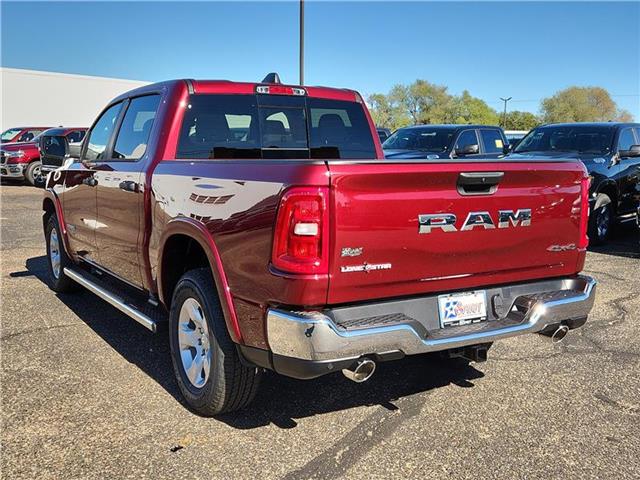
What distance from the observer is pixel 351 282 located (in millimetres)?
2775

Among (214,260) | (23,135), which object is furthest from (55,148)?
(23,135)

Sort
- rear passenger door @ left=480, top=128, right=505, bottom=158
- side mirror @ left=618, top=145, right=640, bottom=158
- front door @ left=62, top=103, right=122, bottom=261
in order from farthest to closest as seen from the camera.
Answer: rear passenger door @ left=480, top=128, right=505, bottom=158, side mirror @ left=618, top=145, right=640, bottom=158, front door @ left=62, top=103, right=122, bottom=261

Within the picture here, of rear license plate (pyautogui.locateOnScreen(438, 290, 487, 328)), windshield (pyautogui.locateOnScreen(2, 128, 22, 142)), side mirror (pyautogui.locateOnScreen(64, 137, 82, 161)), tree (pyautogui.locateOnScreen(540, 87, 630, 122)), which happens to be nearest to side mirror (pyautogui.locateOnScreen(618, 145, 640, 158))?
rear license plate (pyautogui.locateOnScreen(438, 290, 487, 328))

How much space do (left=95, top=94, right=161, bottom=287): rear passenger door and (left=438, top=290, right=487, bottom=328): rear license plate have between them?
2099 millimetres

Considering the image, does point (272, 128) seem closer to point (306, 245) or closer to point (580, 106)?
point (306, 245)

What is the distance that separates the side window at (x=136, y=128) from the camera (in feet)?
13.9

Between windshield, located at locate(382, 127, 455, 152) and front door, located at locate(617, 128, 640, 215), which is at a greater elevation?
windshield, located at locate(382, 127, 455, 152)

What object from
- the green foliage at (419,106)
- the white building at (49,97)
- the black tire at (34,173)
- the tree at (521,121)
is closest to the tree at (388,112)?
the green foliage at (419,106)

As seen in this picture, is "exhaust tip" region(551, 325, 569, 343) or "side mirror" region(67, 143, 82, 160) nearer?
"exhaust tip" region(551, 325, 569, 343)

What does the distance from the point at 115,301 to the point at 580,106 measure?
92.5m

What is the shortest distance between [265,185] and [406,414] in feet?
5.44

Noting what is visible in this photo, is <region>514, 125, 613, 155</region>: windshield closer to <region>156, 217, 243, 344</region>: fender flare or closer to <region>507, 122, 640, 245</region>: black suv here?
<region>507, 122, 640, 245</region>: black suv

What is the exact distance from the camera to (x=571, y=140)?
32.7 ft

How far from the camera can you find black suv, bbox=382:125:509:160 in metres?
11.0
